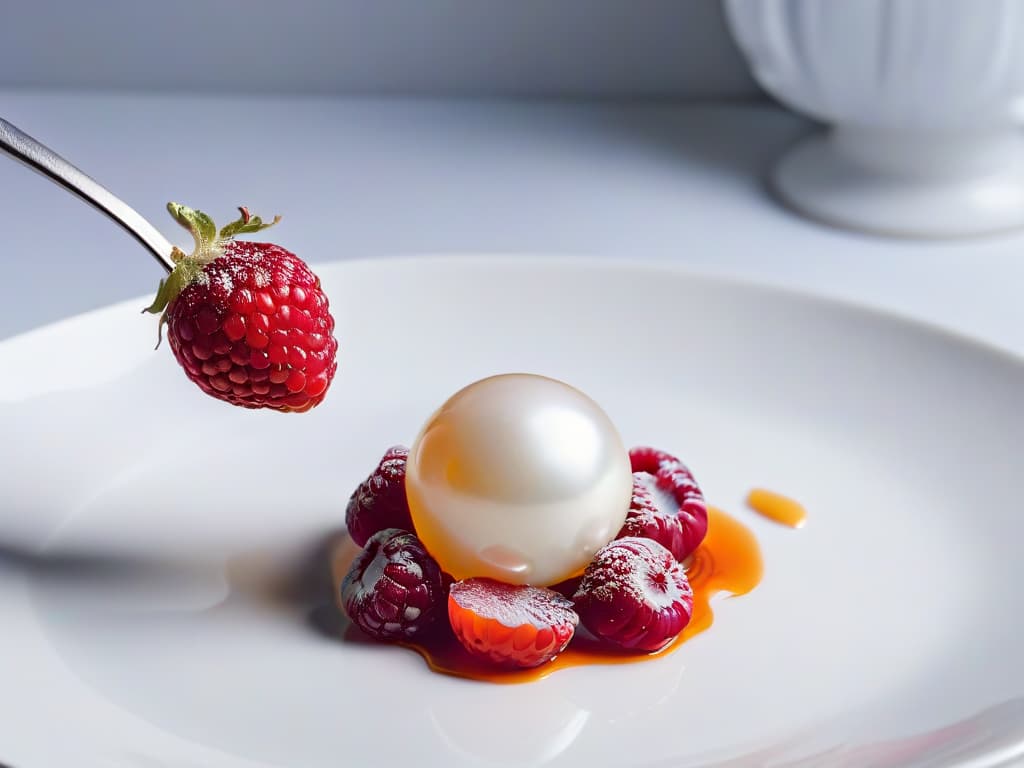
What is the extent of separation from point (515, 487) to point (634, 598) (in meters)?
0.12

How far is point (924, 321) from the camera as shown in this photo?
127cm

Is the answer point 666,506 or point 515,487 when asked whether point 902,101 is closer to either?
point 666,506

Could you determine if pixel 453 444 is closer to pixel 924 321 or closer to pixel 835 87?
pixel 924 321

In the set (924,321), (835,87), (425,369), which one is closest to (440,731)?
(425,369)

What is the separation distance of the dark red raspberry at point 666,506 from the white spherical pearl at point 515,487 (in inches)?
0.8

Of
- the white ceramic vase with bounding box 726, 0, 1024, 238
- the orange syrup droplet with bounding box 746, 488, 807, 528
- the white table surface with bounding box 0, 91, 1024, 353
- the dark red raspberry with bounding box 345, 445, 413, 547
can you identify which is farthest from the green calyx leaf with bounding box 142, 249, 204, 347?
the white ceramic vase with bounding box 726, 0, 1024, 238

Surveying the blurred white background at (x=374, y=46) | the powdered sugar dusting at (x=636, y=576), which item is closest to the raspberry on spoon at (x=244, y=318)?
the powdered sugar dusting at (x=636, y=576)

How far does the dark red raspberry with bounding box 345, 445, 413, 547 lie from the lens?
1.05 m

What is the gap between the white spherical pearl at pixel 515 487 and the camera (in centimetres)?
99

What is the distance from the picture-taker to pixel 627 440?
125 centimetres

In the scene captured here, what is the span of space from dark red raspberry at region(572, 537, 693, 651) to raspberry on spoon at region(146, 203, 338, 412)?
24 cm

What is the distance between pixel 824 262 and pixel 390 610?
985 millimetres

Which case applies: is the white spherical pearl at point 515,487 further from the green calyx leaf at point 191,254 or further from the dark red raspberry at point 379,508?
the green calyx leaf at point 191,254

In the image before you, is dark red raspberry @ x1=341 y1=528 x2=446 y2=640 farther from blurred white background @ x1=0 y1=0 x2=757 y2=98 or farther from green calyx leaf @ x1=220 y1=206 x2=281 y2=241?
blurred white background @ x1=0 y1=0 x2=757 y2=98
